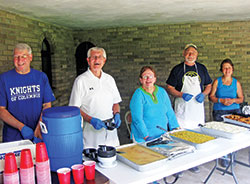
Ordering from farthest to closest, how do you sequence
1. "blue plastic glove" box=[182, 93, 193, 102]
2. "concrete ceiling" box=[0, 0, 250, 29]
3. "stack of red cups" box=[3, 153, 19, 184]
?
1. "concrete ceiling" box=[0, 0, 250, 29]
2. "blue plastic glove" box=[182, 93, 193, 102]
3. "stack of red cups" box=[3, 153, 19, 184]

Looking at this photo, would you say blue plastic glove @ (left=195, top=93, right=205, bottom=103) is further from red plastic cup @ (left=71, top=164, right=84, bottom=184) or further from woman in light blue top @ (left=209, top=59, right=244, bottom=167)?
red plastic cup @ (left=71, top=164, right=84, bottom=184)

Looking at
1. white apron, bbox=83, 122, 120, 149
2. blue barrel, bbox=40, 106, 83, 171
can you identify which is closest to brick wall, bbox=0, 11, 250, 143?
white apron, bbox=83, 122, 120, 149

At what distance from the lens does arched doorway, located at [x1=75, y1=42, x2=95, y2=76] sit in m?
7.76

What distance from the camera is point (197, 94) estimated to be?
13.0ft

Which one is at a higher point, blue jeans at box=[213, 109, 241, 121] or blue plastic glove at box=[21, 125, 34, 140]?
blue plastic glove at box=[21, 125, 34, 140]

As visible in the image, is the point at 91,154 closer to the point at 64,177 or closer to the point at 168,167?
the point at 64,177

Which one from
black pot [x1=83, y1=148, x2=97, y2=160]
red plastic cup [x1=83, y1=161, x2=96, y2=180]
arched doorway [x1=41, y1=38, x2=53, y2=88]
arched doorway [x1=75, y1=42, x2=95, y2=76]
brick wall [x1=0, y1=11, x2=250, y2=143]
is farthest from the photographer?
arched doorway [x1=75, y1=42, x2=95, y2=76]

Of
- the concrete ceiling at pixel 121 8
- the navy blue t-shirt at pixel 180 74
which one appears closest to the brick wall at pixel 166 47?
the concrete ceiling at pixel 121 8

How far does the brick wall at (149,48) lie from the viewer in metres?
6.83

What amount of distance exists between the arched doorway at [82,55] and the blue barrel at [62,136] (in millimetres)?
6166

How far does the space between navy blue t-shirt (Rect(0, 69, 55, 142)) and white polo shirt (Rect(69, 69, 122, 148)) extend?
0.38m

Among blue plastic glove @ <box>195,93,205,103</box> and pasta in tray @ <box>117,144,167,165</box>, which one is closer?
pasta in tray @ <box>117,144,167,165</box>

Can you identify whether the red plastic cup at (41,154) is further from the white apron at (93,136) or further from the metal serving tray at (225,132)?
the metal serving tray at (225,132)

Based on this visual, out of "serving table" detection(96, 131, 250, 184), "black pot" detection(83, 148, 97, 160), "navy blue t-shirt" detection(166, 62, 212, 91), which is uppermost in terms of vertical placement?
"navy blue t-shirt" detection(166, 62, 212, 91)
